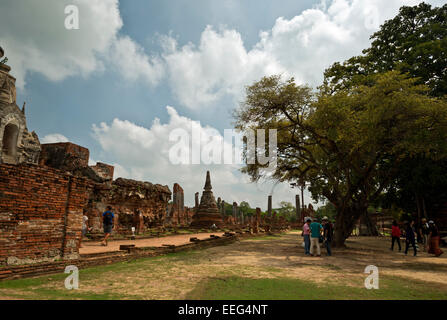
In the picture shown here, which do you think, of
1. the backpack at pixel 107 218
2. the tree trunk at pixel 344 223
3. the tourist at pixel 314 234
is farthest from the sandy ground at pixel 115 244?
the tree trunk at pixel 344 223

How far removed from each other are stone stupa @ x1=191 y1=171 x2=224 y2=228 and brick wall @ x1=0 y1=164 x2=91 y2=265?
53.5ft

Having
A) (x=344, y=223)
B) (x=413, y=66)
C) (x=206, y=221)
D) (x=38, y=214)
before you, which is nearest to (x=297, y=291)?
(x=38, y=214)

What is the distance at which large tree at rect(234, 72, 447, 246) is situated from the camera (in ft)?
32.5

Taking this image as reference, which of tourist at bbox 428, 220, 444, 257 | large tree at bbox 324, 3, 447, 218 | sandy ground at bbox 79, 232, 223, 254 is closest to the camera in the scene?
sandy ground at bbox 79, 232, 223, 254

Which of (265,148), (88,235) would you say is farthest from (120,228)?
(265,148)

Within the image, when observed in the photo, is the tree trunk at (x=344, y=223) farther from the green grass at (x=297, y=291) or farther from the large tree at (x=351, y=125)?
the green grass at (x=297, y=291)

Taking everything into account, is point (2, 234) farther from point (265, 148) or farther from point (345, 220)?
point (345, 220)

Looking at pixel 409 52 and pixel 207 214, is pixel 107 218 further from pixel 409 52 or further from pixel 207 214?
pixel 409 52

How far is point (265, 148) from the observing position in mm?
13156

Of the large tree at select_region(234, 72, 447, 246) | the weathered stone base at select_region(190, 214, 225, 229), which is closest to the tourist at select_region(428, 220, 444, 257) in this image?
the large tree at select_region(234, 72, 447, 246)

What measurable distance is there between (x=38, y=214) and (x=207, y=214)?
17300 mm

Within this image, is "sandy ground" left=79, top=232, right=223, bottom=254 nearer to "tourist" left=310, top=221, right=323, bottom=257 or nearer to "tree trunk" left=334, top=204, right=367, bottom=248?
"tourist" left=310, top=221, right=323, bottom=257
